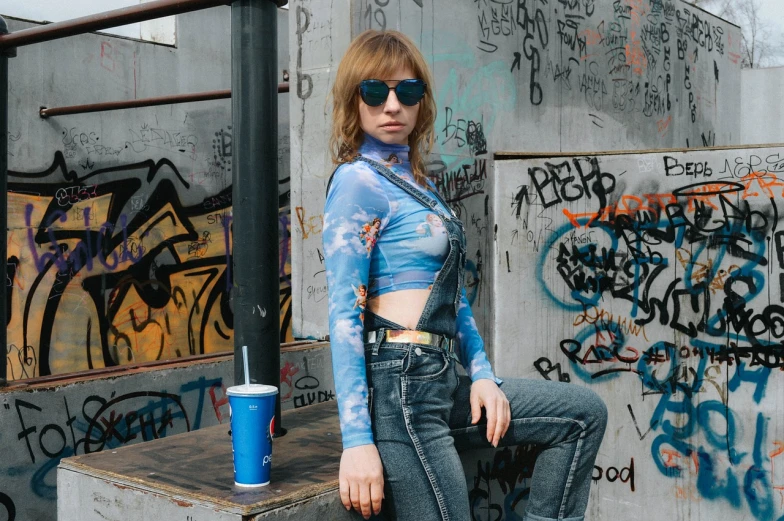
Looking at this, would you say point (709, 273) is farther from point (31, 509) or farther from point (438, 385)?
point (31, 509)

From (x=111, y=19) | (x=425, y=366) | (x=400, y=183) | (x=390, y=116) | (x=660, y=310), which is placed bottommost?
(x=660, y=310)

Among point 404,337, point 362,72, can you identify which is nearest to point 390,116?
point 362,72

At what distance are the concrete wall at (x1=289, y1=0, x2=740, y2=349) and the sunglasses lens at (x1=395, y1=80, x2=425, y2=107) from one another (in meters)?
1.33

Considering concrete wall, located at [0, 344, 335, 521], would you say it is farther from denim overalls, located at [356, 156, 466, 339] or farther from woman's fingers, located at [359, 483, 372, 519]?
woman's fingers, located at [359, 483, 372, 519]

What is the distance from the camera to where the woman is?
81.7 inches

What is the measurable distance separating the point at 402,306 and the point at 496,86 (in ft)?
11.3

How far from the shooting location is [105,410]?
4.27 metres

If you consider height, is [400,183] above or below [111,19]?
below

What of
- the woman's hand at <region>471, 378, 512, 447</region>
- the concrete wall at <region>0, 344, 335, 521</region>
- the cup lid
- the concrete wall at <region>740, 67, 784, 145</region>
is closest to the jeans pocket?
the woman's hand at <region>471, 378, 512, 447</region>

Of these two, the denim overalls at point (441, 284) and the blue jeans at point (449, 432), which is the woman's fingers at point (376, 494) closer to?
the blue jeans at point (449, 432)

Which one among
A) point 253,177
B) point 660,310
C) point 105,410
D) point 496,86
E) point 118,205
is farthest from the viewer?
point 118,205

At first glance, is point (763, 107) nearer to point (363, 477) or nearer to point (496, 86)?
point (496, 86)

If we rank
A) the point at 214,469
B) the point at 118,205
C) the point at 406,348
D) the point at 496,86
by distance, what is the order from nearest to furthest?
the point at 406,348 < the point at 214,469 < the point at 496,86 < the point at 118,205

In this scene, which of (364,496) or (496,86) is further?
(496,86)
